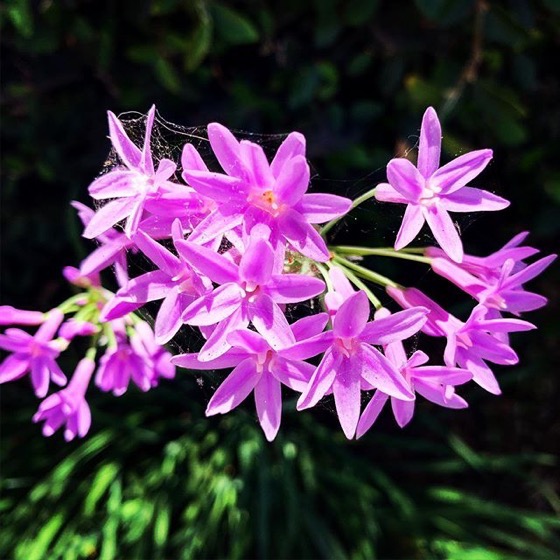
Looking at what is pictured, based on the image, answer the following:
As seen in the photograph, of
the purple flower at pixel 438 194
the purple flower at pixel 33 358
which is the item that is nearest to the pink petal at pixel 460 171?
the purple flower at pixel 438 194

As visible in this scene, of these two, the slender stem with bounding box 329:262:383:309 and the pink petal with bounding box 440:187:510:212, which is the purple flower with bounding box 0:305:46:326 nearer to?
the slender stem with bounding box 329:262:383:309

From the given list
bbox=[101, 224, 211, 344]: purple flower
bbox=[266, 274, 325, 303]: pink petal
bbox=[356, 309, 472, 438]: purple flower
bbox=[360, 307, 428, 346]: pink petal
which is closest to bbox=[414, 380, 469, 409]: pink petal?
bbox=[356, 309, 472, 438]: purple flower

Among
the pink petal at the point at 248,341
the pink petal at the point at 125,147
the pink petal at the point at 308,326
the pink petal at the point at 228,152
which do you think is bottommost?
the pink petal at the point at 248,341

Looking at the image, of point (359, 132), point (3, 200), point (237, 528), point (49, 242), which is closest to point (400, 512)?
point (237, 528)

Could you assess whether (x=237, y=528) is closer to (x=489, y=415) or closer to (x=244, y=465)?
(x=244, y=465)

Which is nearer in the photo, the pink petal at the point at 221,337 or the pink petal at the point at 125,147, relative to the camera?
the pink petal at the point at 221,337

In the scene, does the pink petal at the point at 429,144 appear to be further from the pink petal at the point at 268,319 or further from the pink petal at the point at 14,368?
the pink petal at the point at 14,368

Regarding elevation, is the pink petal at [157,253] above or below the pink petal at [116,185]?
below
